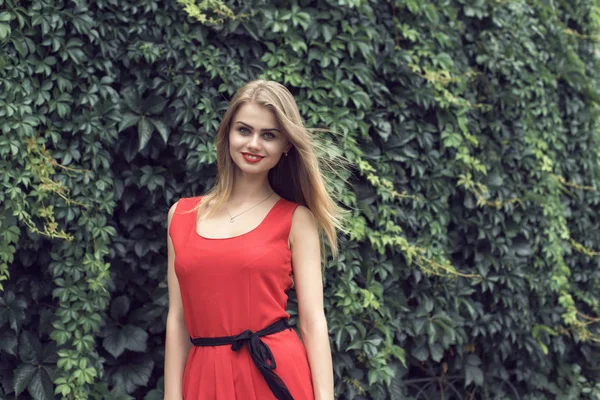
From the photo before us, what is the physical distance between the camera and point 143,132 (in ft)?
9.80

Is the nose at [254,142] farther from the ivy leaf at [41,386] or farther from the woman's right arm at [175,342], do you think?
the ivy leaf at [41,386]

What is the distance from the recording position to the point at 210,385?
2234mm

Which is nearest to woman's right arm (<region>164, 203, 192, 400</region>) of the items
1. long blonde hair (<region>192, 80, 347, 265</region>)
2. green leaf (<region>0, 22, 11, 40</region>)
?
long blonde hair (<region>192, 80, 347, 265</region>)

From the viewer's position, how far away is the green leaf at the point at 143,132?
117 inches

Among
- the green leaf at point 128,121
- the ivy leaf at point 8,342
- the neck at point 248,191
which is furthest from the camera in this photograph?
the green leaf at point 128,121

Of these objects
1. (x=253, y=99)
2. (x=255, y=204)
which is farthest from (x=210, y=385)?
(x=253, y=99)

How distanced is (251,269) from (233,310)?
131mm

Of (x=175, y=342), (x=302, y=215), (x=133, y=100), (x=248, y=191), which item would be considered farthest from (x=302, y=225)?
(x=133, y=100)

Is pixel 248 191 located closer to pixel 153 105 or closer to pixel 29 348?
pixel 153 105

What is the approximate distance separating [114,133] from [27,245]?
1.71 feet

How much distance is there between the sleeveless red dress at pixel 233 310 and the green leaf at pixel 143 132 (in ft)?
2.59

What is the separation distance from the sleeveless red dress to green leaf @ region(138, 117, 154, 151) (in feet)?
2.59

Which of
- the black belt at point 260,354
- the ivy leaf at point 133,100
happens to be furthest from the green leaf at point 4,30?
the black belt at point 260,354

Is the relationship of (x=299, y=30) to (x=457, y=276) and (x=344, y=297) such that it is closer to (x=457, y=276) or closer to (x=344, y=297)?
(x=344, y=297)
